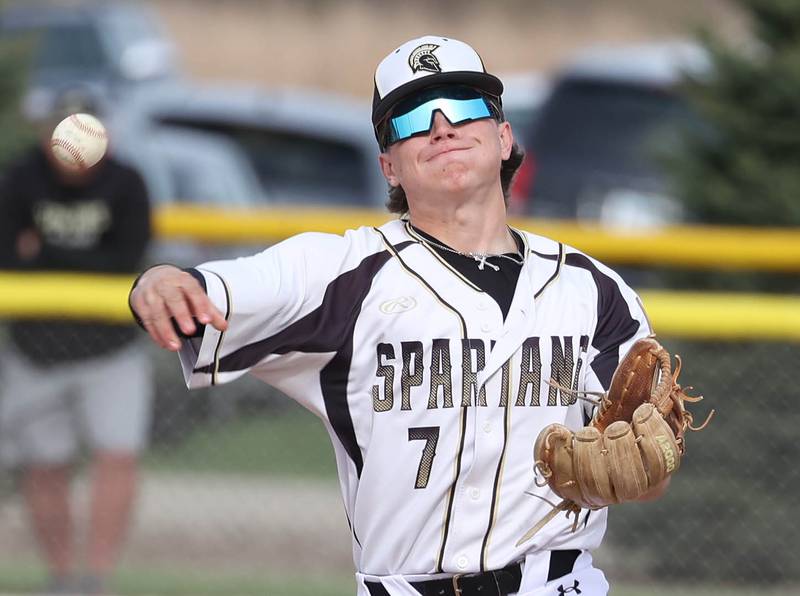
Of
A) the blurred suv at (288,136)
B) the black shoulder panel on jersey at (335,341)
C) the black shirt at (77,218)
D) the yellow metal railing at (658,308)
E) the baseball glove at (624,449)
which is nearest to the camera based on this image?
the baseball glove at (624,449)

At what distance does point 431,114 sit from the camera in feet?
10.7

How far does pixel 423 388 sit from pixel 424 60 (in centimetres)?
69

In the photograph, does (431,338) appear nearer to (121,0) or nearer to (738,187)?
(738,187)

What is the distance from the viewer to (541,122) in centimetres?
980

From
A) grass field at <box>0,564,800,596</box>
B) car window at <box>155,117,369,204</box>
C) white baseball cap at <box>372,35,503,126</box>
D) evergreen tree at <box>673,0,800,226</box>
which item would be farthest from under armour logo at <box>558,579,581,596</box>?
car window at <box>155,117,369,204</box>

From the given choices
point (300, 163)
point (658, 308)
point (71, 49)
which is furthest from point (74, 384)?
point (71, 49)

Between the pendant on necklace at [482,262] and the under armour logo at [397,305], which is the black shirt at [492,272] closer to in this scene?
the pendant on necklace at [482,262]

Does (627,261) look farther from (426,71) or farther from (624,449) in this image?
(624,449)

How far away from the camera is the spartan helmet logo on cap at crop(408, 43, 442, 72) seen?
328 cm

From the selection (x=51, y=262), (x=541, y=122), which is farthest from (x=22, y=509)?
(x=541, y=122)

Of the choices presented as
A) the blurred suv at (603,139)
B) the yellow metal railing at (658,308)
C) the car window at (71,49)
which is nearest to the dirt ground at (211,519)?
the yellow metal railing at (658,308)

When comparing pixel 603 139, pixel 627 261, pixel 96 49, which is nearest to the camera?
pixel 627 261

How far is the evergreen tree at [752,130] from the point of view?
22.1ft

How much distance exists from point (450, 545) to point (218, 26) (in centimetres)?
1801
